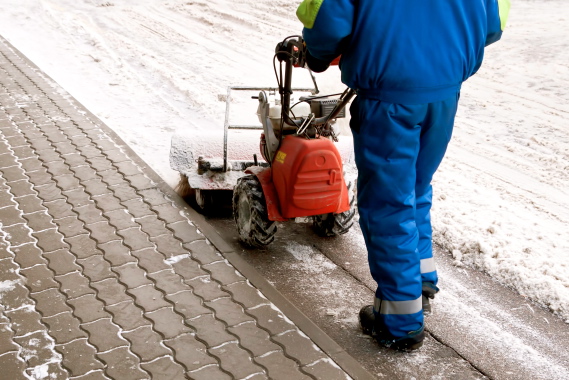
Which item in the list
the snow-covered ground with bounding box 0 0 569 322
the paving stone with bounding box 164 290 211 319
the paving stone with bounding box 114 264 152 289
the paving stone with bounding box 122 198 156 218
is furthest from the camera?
the paving stone with bounding box 122 198 156 218

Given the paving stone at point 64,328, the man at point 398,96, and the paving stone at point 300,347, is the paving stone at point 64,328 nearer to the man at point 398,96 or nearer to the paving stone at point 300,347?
the paving stone at point 300,347

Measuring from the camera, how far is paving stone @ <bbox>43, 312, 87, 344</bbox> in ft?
10.1

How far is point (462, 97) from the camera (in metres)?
6.81

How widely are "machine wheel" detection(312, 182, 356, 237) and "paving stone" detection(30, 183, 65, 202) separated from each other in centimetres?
183

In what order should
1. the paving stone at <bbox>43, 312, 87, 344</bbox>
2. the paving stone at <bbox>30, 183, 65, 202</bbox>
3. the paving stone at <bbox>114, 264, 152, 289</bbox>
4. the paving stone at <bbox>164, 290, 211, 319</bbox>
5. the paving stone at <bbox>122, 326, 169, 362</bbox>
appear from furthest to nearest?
the paving stone at <bbox>30, 183, 65, 202</bbox> < the paving stone at <bbox>114, 264, 152, 289</bbox> < the paving stone at <bbox>164, 290, 211, 319</bbox> < the paving stone at <bbox>43, 312, 87, 344</bbox> < the paving stone at <bbox>122, 326, 169, 362</bbox>

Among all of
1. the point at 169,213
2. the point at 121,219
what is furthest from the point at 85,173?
the point at 169,213

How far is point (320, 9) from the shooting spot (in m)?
2.78

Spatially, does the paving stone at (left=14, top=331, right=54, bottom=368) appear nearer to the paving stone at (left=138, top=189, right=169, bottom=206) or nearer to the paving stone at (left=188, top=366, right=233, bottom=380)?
the paving stone at (left=188, top=366, right=233, bottom=380)

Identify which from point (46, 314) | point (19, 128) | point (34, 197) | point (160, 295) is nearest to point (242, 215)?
point (160, 295)

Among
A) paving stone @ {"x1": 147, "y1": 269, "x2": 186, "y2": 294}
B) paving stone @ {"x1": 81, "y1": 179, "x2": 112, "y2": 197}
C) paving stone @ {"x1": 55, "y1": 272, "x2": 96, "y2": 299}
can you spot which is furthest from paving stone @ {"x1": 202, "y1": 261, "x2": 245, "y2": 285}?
paving stone @ {"x1": 81, "y1": 179, "x2": 112, "y2": 197}

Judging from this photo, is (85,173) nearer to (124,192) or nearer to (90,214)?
(124,192)

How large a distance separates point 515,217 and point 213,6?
810 centimetres

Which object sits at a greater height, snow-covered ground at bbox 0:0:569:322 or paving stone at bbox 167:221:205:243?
snow-covered ground at bbox 0:0:569:322

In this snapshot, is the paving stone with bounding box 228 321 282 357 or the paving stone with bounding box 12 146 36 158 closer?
the paving stone with bounding box 228 321 282 357
